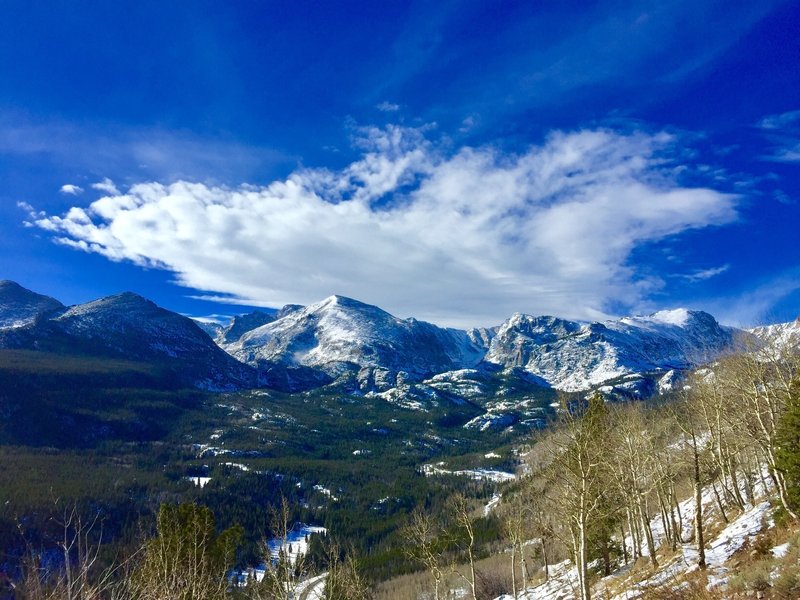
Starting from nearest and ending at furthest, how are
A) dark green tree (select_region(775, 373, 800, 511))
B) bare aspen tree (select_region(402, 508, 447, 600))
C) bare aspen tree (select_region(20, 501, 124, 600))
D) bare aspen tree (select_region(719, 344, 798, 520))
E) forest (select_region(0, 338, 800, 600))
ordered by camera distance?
1. bare aspen tree (select_region(20, 501, 124, 600))
2. forest (select_region(0, 338, 800, 600))
3. dark green tree (select_region(775, 373, 800, 511))
4. bare aspen tree (select_region(719, 344, 798, 520))
5. bare aspen tree (select_region(402, 508, 447, 600))

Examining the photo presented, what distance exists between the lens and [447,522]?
190 m

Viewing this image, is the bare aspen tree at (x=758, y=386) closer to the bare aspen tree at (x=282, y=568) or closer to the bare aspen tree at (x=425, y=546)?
the bare aspen tree at (x=425, y=546)

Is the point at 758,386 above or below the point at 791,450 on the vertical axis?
above

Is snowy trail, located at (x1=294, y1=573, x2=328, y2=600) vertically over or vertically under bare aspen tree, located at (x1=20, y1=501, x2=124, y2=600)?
under

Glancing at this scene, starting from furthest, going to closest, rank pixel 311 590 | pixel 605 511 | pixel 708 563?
pixel 311 590 < pixel 605 511 < pixel 708 563

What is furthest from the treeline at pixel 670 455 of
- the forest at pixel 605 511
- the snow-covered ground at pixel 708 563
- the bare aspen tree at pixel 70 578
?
the bare aspen tree at pixel 70 578

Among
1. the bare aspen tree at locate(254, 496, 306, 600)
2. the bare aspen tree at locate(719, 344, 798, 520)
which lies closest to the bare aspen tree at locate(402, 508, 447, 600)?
the bare aspen tree at locate(254, 496, 306, 600)

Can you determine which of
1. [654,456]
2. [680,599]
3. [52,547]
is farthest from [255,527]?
[680,599]

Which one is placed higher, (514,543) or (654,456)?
(654,456)

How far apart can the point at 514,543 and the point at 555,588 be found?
20.4ft

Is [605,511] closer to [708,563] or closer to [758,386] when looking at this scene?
[708,563]

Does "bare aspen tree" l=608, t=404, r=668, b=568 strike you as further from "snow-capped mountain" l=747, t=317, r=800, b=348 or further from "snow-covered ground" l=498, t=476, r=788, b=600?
Answer: "snow-capped mountain" l=747, t=317, r=800, b=348

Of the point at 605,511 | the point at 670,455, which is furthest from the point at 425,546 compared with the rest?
the point at 670,455

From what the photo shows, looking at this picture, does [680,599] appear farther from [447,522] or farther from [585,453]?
[447,522]
